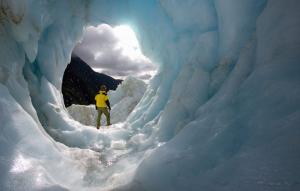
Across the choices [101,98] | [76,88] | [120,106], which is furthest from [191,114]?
[76,88]

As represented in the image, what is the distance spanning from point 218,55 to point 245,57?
49.1 inches

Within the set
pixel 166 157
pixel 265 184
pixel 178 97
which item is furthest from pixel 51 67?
pixel 265 184

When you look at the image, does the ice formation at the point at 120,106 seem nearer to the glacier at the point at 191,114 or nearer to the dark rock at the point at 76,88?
the glacier at the point at 191,114

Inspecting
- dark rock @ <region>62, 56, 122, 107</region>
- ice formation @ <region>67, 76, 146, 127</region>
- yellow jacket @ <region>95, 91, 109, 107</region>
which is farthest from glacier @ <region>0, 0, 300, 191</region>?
dark rock @ <region>62, 56, 122, 107</region>

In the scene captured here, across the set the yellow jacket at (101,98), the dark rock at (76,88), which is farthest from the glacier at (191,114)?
the dark rock at (76,88)

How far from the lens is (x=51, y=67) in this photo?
29.9ft

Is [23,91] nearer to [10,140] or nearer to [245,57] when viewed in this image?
[10,140]

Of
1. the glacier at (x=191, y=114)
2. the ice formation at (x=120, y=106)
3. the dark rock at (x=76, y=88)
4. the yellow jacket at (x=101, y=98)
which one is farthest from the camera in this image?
the dark rock at (x=76, y=88)

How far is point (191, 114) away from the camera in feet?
17.9

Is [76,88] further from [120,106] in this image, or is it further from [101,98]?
[101,98]

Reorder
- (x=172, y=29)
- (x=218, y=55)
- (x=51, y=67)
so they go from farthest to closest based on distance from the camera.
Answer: (x=51, y=67)
(x=172, y=29)
(x=218, y=55)

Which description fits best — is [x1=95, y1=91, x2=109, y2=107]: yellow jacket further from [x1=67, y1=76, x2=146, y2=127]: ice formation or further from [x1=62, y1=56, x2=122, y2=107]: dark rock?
[x1=62, y1=56, x2=122, y2=107]: dark rock

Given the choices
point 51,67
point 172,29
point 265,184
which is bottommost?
point 265,184

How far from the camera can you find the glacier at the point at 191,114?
10.8ft
